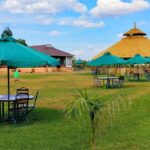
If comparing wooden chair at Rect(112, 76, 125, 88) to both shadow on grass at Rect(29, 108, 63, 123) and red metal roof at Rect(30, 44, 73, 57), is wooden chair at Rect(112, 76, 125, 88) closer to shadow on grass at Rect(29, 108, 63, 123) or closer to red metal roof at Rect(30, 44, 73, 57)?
shadow on grass at Rect(29, 108, 63, 123)

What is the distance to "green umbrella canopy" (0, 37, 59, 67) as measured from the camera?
402 inches

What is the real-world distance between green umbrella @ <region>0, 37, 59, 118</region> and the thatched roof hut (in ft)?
152

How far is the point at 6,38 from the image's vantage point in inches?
445

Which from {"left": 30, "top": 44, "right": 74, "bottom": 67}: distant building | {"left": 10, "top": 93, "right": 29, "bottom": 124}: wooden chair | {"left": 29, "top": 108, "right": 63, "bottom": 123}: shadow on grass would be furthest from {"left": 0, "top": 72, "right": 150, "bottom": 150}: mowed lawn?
{"left": 30, "top": 44, "right": 74, "bottom": 67}: distant building

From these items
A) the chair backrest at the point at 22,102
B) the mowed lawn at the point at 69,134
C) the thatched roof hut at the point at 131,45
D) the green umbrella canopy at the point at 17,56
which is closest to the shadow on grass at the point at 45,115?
the mowed lawn at the point at 69,134

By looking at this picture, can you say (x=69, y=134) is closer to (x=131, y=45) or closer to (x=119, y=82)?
(x=119, y=82)

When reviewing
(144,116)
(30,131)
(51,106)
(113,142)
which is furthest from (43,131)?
(51,106)

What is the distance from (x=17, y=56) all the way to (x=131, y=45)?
5117 centimetres

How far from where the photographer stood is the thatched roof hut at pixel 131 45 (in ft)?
191

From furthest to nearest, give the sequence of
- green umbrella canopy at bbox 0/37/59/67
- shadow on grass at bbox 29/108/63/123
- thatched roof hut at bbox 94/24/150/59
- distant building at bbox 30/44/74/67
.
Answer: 1. distant building at bbox 30/44/74/67
2. thatched roof hut at bbox 94/24/150/59
3. shadow on grass at bbox 29/108/63/123
4. green umbrella canopy at bbox 0/37/59/67

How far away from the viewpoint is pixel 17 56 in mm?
10406

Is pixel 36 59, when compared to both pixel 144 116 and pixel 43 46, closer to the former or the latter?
pixel 144 116

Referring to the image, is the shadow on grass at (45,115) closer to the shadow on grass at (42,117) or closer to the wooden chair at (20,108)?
the shadow on grass at (42,117)

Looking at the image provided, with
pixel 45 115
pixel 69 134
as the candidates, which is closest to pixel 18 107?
pixel 45 115
